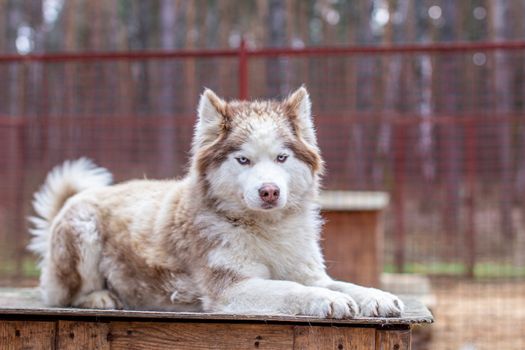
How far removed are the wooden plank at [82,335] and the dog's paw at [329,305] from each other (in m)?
0.96

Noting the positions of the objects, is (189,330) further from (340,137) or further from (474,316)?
(340,137)

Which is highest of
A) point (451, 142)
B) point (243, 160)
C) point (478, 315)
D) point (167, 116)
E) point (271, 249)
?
point (167, 116)

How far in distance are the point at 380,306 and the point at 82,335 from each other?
1389 millimetres

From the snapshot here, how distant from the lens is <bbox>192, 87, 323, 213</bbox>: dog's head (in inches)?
145

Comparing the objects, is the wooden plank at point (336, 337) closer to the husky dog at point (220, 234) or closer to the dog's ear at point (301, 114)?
the husky dog at point (220, 234)

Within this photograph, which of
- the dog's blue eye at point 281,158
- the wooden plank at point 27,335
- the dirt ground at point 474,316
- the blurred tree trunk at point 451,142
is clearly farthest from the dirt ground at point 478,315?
the wooden plank at point 27,335

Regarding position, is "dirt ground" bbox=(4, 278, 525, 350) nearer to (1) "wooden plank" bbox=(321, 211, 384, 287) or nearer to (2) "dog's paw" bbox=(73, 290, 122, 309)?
(1) "wooden plank" bbox=(321, 211, 384, 287)

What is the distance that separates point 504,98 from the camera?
1455 cm

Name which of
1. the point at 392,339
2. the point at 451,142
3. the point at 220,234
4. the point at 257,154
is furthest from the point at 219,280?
the point at 451,142

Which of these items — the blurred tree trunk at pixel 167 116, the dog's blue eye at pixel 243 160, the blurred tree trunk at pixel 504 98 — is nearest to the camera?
the dog's blue eye at pixel 243 160

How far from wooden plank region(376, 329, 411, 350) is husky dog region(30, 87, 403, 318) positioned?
83mm

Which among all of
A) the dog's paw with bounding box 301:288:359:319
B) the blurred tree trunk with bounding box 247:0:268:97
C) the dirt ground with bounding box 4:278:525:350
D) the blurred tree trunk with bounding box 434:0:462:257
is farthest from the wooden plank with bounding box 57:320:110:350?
the blurred tree trunk with bounding box 434:0:462:257

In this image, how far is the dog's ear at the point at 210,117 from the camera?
400 centimetres

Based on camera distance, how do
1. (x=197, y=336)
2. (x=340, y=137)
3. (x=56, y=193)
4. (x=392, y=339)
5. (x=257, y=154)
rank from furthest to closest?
(x=340, y=137), (x=56, y=193), (x=257, y=154), (x=197, y=336), (x=392, y=339)
